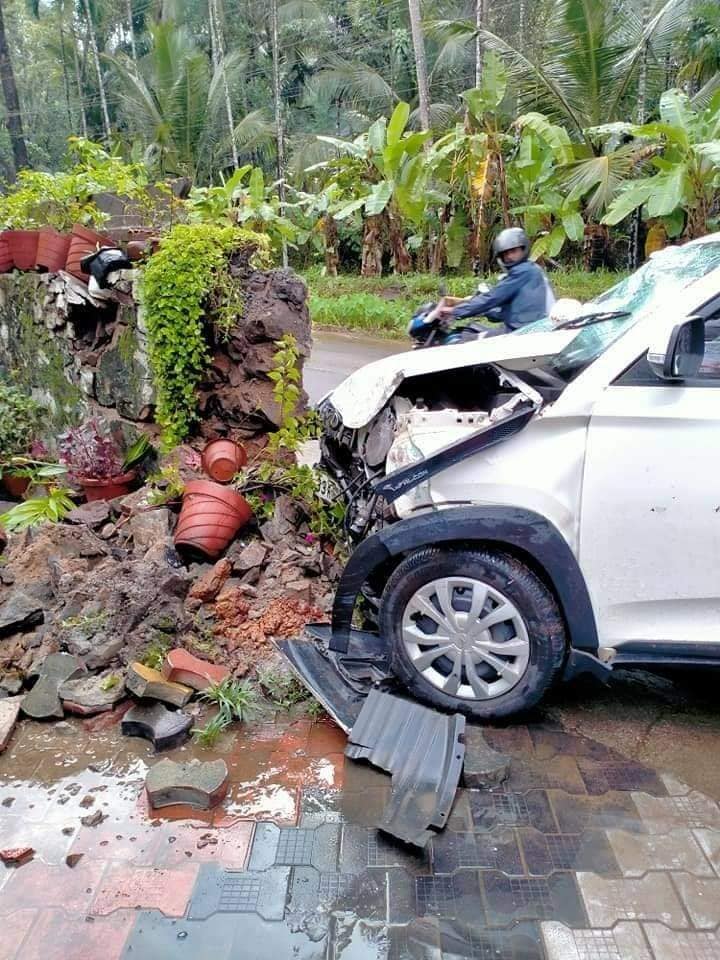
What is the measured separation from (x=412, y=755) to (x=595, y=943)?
103 centimetres

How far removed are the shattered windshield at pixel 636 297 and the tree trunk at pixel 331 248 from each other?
17.3m

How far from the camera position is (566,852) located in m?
2.88

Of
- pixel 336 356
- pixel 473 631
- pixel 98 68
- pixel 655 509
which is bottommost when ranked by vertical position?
pixel 336 356

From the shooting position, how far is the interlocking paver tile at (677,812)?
3.01 meters

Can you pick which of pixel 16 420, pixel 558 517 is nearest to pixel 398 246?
pixel 16 420

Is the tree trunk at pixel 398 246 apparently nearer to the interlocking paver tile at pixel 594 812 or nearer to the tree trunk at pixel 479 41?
the tree trunk at pixel 479 41

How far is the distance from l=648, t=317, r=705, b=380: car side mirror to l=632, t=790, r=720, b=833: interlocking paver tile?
169cm

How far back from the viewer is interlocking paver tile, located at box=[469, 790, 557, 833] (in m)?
3.04

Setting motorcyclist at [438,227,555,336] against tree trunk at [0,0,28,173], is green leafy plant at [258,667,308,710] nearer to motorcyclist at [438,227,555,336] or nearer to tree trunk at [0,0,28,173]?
motorcyclist at [438,227,555,336]

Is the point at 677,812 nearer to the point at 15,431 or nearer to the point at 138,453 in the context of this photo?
the point at 138,453

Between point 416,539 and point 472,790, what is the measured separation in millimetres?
1070

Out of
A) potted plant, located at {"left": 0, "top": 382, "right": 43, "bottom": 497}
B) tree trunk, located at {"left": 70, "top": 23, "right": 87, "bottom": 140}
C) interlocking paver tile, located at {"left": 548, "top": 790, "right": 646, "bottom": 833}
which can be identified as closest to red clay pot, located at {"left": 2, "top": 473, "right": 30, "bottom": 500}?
potted plant, located at {"left": 0, "top": 382, "right": 43, "bottom": 497}

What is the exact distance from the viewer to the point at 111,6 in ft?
110

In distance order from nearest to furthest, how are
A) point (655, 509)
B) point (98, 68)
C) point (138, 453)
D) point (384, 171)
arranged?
point (655, 509) < point (138, 453) < point (384, 171) < point (98, 68)
